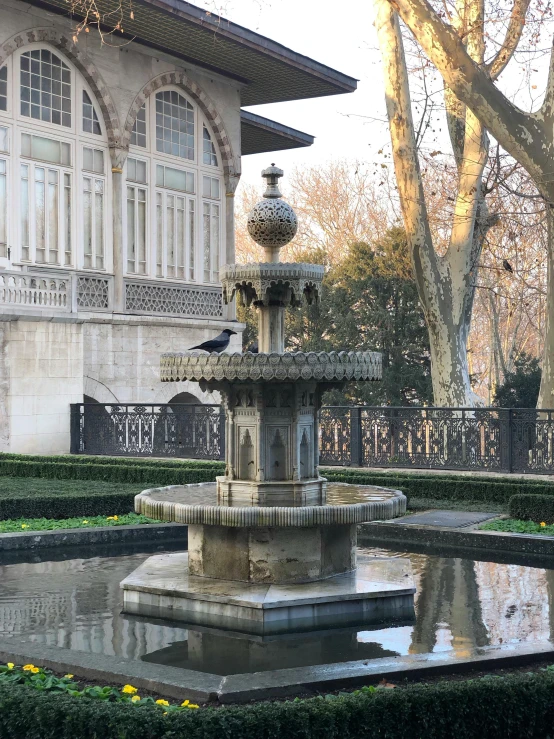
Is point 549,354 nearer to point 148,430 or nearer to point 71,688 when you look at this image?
point 148,430

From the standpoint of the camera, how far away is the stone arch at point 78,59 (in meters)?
20.2

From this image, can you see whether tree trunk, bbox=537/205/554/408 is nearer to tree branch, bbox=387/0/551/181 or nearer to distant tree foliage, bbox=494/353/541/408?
tree branch, bbox=387/0/551/181

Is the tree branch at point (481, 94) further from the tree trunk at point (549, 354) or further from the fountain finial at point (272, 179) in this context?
the fountain finial at point (272, 179)

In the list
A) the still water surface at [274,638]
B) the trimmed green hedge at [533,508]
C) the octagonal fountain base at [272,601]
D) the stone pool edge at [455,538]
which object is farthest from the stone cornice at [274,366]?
the trimmed green hedge at [533,508]

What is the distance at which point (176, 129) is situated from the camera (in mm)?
24188

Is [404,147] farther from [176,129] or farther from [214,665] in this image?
[214,665]

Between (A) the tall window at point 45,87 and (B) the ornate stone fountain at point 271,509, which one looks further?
(A) the tall window at point 45,87

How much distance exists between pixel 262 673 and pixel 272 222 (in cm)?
402

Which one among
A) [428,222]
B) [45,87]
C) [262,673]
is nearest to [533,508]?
[262,673]

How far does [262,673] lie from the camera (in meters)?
5.61

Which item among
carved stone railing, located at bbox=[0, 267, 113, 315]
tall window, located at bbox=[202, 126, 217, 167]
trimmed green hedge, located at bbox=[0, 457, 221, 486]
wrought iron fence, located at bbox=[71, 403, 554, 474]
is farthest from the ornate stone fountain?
tall window, located at bbox=[202, 126, 217, 167]

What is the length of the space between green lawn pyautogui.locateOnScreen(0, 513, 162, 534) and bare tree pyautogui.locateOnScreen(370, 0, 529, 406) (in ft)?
31.7

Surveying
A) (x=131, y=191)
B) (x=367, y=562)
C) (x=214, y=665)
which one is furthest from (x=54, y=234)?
(x=214, y=665)

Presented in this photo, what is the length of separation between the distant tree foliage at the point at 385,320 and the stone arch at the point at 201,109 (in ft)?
17.5
